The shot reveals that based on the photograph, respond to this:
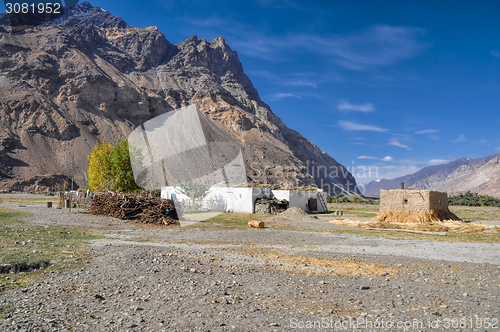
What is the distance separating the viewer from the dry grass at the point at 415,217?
19953mm

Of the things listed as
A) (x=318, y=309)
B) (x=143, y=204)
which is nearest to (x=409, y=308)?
(x=318, y=309)

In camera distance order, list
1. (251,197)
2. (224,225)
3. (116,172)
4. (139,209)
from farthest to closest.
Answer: (116,172) < (251,197) < (139,209) < (224,225)

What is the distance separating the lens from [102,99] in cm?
9588

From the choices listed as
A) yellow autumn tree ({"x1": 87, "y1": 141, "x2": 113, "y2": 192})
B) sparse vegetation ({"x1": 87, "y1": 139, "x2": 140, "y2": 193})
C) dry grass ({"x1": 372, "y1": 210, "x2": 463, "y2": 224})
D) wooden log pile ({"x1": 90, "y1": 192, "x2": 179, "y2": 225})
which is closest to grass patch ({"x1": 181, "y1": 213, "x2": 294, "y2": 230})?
wooden log pile ({"x1": 90, "y1": 192, "x2": 179, "y2": 225})

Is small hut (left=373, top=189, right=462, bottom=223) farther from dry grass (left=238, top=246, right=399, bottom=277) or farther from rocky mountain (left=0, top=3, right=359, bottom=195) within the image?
rocky mountain (left=0, top=3, right=359, bottom=195)

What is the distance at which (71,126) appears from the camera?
82.2 metres

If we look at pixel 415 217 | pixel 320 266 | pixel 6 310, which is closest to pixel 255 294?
pixel 320 266

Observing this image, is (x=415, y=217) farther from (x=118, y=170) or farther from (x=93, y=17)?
(x=93, y=17)

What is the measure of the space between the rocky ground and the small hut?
11.8 metres

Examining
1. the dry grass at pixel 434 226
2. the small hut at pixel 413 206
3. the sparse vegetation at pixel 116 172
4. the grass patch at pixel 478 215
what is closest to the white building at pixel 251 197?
the sparse vegetation at pixel 116 172

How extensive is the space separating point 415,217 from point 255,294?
18160mm

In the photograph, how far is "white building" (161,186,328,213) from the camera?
1181 inches

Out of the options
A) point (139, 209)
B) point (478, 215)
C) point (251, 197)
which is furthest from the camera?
point (478, 215)

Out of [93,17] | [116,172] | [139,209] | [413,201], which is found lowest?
[139,209]
